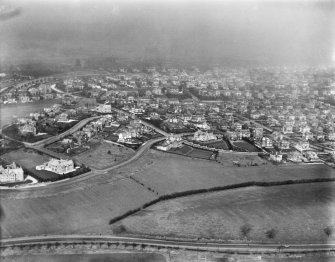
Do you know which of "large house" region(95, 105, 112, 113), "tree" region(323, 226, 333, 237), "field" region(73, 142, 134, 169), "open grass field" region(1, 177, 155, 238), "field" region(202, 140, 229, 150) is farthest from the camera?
"large house" region(95, 105, 112, 113)

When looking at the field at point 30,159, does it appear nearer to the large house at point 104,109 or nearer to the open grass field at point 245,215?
the open grass field at point 245,215

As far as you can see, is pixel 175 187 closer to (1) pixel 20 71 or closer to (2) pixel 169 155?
(2) pixel 169 155

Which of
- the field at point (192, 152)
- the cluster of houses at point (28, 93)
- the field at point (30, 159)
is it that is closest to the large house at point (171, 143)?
the field at point (192, 152)

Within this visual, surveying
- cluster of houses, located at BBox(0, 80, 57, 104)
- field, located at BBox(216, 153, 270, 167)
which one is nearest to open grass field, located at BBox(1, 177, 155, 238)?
field, located at BBox(216, 153, 270, 167)

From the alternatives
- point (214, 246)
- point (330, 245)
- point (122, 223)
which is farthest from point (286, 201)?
point (122, 223)

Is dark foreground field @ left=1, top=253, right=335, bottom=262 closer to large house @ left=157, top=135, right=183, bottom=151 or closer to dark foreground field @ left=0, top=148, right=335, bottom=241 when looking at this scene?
dark foreground field @ left=0, top=148, right=335, bottom=241
